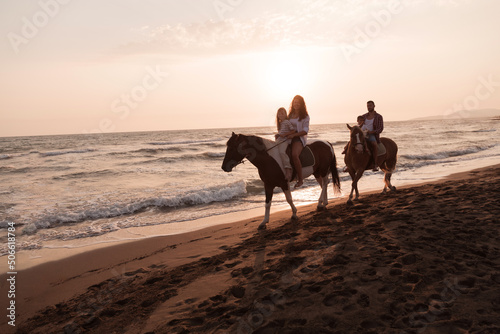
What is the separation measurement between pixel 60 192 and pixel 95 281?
1059cm

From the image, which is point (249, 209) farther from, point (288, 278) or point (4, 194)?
point (4, 194)

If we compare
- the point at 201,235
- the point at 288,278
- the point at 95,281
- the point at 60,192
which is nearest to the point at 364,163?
the point at 201,235

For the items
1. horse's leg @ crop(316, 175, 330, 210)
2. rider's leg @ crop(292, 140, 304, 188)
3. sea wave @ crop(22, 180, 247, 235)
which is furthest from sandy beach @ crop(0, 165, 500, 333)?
sea wave @ crop(22, 180, 247, 235)

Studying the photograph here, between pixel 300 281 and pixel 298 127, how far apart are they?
13.9 ft

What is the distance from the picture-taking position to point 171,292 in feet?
13.5

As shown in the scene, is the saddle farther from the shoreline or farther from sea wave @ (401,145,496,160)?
sea wave @ (401,145,496,160)

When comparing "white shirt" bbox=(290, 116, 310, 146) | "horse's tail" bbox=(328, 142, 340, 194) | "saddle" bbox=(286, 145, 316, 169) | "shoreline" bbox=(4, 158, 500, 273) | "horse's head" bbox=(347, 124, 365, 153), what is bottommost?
"shoreline" bbox=(4, 158, 500, 273)

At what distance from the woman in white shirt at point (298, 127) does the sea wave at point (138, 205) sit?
5.27m

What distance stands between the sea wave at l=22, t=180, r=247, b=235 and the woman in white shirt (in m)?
5.27

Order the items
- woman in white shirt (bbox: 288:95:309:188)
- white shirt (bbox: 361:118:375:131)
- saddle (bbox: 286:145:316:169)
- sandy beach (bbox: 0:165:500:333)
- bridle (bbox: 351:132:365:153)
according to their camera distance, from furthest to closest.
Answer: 1. white shirt (bbox: 361:118:375:131)
2. bridle (bbox: 351:132:365:153)
3. saddle (bbox: 286:145:316:169)
4. woman in white shirt (bbox: 288:95:309:188)
5. sandy beach (bbox: 0:165:500:333)

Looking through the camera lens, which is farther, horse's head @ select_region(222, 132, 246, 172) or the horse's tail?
the horse's tail

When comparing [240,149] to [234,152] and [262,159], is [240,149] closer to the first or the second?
[234,152]

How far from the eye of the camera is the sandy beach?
3012 mm

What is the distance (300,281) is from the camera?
377cm
